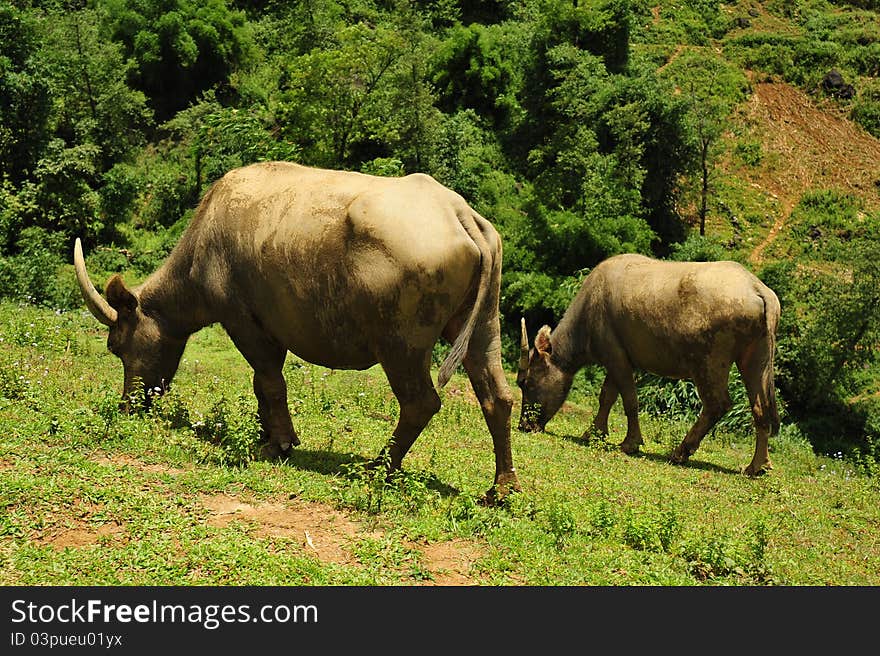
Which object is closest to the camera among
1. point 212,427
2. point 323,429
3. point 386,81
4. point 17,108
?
point 212,427

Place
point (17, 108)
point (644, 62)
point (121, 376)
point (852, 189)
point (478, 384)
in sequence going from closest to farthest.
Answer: point (478, 384) → point (121, 376) → point (17, 108) → point (852, 189) → point (644, 62)

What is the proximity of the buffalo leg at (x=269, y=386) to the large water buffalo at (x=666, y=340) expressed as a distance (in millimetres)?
4917

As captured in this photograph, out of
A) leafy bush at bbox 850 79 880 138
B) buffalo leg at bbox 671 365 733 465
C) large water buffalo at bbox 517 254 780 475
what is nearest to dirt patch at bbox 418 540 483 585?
large water buffalo at bbox 517 254 780 475

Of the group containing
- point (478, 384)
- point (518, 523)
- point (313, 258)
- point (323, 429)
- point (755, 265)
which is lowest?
point (755, 265)

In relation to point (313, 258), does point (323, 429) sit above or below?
below

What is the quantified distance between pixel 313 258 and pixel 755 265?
23.7m

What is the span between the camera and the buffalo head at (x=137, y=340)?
8.24 metres

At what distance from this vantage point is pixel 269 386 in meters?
7.61

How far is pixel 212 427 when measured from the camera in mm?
7770

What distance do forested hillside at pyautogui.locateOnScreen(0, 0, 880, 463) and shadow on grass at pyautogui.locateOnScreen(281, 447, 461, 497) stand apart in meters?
8.01

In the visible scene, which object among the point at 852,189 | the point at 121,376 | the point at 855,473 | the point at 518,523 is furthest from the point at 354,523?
the point at 852,189

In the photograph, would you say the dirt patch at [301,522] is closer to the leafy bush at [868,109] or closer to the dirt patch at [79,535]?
the dirt patch at [79,535]

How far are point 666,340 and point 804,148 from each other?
29.1 m

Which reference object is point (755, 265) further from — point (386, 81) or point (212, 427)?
point (212, 427)
